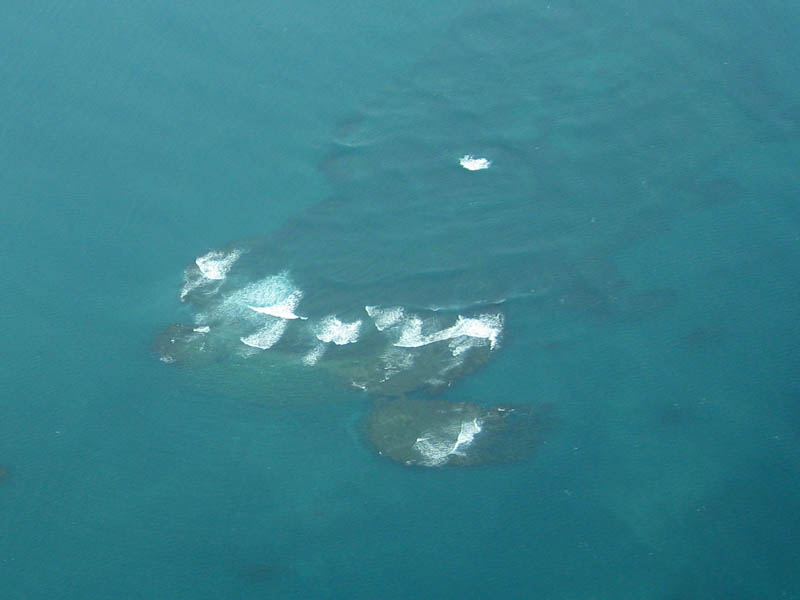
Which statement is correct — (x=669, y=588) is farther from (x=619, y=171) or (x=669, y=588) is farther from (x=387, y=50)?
(x=387, y=50)

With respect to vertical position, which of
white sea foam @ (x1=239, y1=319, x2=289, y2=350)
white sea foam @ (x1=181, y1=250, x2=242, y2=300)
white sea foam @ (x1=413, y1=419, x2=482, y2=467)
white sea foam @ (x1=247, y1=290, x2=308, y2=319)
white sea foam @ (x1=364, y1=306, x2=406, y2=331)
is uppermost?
white sea foam @ (x1=181, y1=250, x2=242, y2=300)

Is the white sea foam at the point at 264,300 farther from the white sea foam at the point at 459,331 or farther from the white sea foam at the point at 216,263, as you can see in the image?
the white sea foam at the point at 459,331

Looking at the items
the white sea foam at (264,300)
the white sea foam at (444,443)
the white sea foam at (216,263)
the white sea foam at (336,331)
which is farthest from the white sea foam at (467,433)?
the white sea foam at (216,263)

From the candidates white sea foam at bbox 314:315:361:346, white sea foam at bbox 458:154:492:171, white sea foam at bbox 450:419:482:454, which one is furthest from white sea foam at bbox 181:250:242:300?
white sea foam at bbox 450:419:482:454

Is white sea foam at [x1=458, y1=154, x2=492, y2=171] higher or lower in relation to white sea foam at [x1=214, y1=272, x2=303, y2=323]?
higher

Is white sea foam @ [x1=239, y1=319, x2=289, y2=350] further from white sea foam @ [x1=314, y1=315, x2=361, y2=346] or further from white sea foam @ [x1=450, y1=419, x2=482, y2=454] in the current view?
white sea foam @ [x1=450, y1=419, x2=482, y2=454]

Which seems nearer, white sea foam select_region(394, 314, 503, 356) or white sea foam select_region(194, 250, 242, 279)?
white sea foam select_region(394, 314, 503, 356)
